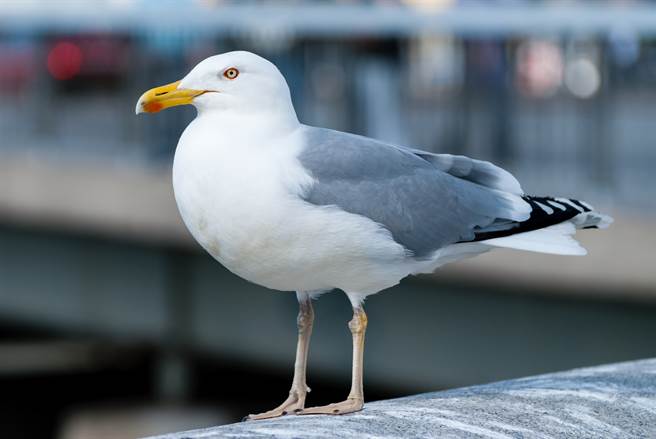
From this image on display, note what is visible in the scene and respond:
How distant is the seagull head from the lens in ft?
13.3

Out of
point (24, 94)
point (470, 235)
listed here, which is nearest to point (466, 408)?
point (470, 235)

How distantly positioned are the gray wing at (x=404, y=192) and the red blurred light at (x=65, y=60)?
494 inches

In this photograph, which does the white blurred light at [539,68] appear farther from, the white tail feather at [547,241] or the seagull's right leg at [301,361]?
the seagull's right leg at [301,361]

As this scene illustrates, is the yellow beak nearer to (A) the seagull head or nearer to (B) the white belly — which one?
(A) the seagull head

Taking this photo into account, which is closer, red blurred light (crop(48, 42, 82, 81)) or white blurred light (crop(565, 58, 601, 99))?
white blurred light (crop(565, 58, 601, 99))

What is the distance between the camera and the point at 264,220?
3.87m

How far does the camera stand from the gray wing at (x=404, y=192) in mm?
4090

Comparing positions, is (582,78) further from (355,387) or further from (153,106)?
(153,106)

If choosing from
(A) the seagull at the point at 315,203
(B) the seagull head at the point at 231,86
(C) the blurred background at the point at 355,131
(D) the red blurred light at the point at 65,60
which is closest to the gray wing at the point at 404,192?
(A) the seagull at the point at 315,203

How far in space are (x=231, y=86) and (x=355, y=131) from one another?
7.92m

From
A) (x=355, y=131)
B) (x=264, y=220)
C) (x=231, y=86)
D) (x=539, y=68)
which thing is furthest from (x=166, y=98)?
(x=539, y=68)

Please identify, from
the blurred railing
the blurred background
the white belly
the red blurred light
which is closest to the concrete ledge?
the white belly

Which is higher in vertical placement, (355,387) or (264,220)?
(264,220)

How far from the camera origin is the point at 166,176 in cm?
1142
